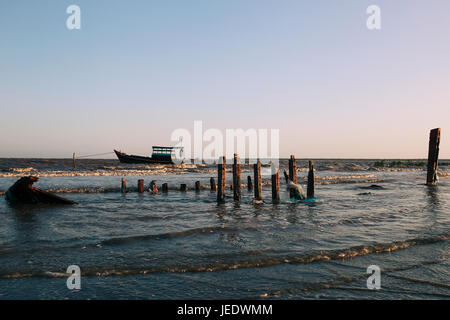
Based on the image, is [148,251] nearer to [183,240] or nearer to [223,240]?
[183,240]

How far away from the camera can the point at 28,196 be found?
17141 mm

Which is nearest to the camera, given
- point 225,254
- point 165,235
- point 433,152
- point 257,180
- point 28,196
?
point 225,254

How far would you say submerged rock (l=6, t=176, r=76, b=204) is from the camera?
17.0m

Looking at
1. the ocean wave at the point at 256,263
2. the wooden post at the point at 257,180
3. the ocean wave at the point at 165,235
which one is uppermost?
the wooden post at the point at 257,180

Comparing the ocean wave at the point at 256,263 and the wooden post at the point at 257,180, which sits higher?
the wooden post at the point at 257,180

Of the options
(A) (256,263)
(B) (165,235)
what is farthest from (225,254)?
(B) (165,235)

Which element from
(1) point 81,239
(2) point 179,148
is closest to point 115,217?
(1) point 81,239

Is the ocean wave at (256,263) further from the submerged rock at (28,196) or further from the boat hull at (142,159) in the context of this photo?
the boat hull at (142,159)

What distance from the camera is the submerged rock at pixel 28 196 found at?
669 inches

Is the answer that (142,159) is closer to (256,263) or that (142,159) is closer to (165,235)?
(165,235)

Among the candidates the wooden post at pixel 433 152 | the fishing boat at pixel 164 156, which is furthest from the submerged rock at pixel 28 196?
the fishing boat at pixel 164 156

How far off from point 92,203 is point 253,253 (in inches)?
521

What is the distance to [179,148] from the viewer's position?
220ft

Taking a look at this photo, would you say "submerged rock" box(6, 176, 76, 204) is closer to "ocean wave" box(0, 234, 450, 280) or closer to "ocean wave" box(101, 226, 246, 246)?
"ocean wave" box(101, 226, 246, 246)
